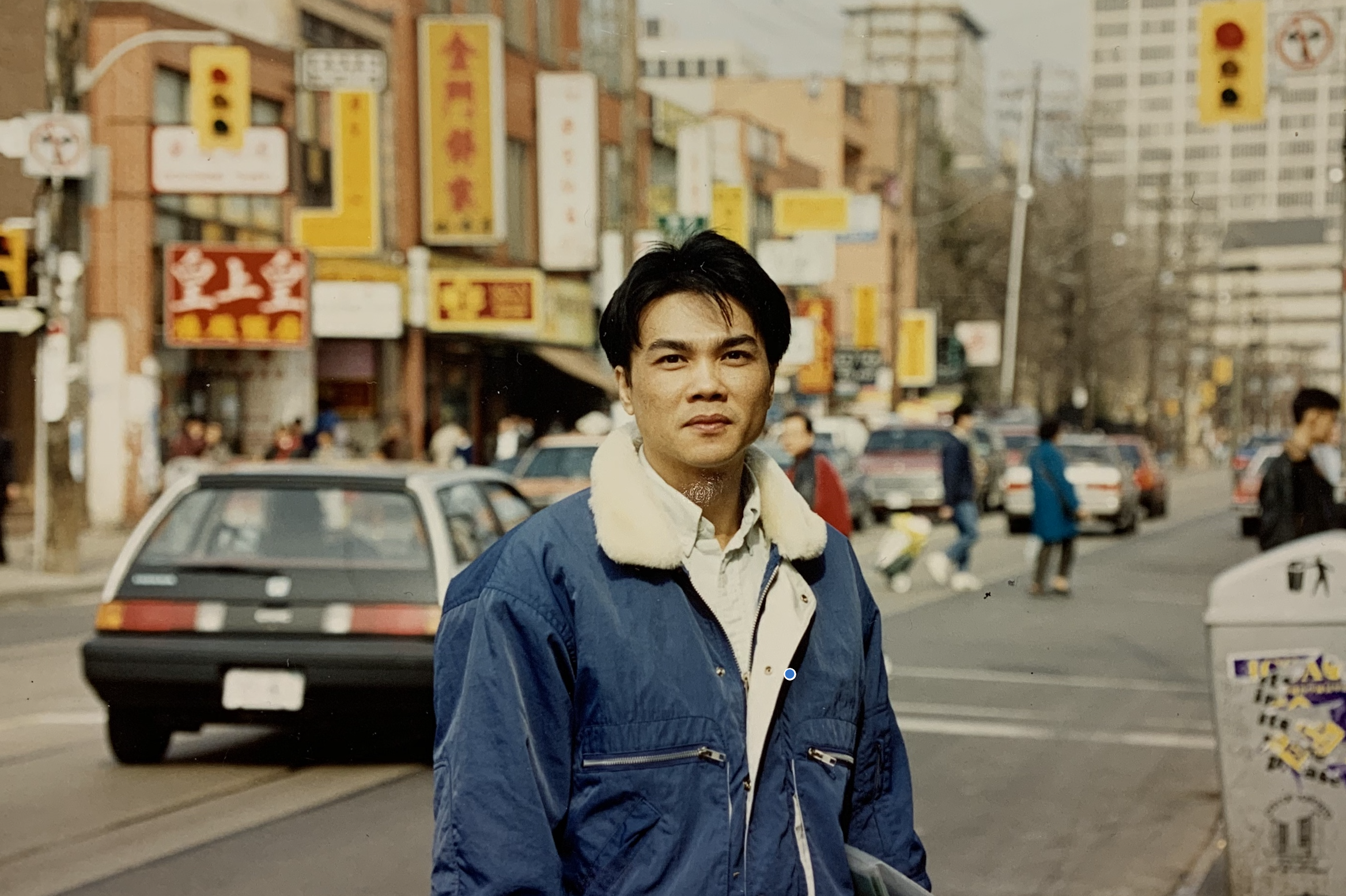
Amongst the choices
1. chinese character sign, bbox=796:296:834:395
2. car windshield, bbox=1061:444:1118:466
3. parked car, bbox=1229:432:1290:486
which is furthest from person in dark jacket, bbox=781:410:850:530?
chinese character sign, bbox=796:296:834:395

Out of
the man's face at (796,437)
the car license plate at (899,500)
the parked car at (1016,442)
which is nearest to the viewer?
the man's face at (796,437)

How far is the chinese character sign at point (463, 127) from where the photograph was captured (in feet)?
113

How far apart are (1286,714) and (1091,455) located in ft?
88.1

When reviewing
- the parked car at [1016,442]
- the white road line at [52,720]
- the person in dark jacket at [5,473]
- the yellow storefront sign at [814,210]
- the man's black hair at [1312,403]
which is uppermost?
the yellow storefront sign at [814,210]

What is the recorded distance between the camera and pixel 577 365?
135ft

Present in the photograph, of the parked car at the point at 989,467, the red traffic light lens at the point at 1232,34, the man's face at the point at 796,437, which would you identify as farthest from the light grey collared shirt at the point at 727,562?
the parked car at the point at 989,467

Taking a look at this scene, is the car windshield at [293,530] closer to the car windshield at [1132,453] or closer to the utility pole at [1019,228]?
the car windshield at [1132,453]

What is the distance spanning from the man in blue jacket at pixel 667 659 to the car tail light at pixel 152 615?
6533 millimetres

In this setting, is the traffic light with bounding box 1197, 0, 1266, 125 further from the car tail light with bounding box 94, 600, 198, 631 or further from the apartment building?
the apartment building

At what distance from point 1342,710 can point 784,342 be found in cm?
400

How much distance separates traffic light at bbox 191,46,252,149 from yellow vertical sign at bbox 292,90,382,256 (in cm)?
1020

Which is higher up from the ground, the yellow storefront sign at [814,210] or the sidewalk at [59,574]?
the yellow storefront sign at [814,210]

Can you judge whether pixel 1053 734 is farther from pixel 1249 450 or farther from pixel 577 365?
pixel 1249 450

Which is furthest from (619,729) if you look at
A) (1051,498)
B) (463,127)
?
(463,127)
